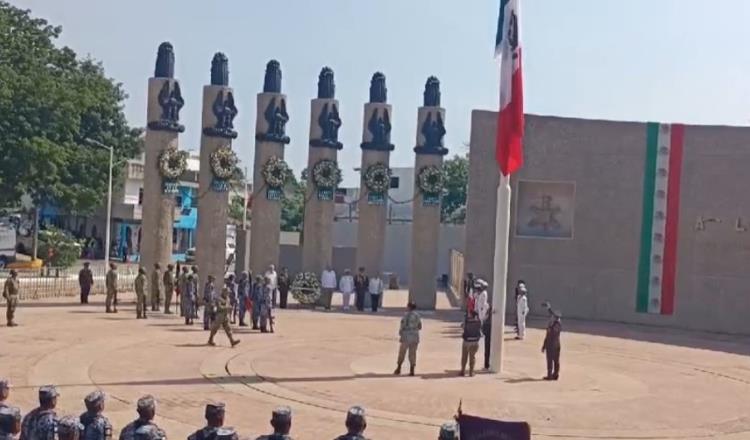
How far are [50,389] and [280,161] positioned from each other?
76.9 feet

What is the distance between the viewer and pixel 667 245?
29.6 meters

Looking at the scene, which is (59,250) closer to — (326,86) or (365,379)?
(326,86)

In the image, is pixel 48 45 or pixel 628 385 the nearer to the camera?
pixel 628 385

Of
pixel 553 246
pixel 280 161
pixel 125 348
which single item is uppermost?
pixel 280 161

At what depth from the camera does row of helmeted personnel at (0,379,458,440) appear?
732cm

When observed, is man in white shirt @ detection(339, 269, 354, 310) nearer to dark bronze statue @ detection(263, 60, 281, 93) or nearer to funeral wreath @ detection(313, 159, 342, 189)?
funeral wreath @ detection(313, 159, 342, 189)

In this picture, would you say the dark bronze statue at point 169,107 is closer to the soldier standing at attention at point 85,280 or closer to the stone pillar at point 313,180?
the soldier standing at attention at point 85,280

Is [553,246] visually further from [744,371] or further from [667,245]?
[744,371]

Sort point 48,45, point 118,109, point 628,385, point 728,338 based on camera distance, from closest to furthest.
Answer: point 628,385 < point 728,338 < point 48,45 < point 118,109

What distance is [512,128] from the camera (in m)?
18.7

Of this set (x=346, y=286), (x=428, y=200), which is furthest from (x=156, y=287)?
(x=428, y=200)

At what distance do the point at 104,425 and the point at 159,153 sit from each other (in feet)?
70.1

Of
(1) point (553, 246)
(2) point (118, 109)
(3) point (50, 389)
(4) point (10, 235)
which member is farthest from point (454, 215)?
(3) point (50, 389)

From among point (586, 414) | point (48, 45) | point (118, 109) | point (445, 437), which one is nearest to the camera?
point (445, 437)
